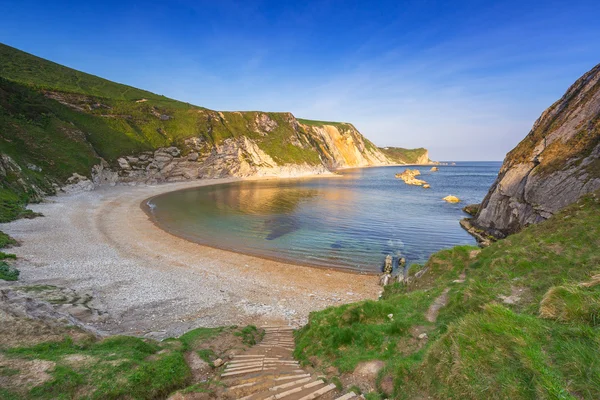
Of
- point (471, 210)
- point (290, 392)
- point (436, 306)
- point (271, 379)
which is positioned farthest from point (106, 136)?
point (436, 306)

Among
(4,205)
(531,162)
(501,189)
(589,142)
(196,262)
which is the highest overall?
(589,142)

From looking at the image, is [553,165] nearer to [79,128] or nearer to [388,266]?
[388,266]

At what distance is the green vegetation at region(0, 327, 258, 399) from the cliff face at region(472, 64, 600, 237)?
31.4 meters

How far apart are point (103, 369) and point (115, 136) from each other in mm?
97398

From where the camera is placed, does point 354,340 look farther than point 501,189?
No

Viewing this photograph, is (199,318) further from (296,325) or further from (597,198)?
(597,198)

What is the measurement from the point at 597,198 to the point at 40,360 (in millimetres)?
23801

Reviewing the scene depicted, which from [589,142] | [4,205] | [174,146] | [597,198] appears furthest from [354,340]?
[174,146]

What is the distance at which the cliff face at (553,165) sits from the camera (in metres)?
25.0

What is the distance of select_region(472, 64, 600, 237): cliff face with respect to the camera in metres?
25.0

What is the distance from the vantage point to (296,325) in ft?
50.3

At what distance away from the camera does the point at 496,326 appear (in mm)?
5348

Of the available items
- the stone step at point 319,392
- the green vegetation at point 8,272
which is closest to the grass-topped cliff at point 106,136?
the green vegetation at point 8,272

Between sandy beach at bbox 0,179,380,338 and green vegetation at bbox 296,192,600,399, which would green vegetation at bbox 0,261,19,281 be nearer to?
sandy beach at bbox 0,179,380,338
